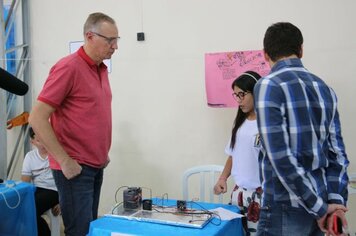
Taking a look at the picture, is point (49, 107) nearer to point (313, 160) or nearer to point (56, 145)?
point (56, 145)

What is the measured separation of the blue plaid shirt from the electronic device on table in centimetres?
41

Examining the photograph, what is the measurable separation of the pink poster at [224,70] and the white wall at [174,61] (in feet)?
0.19

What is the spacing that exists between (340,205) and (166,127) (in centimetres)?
193

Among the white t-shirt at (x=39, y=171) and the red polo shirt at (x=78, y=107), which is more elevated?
the red polo shirt at (x=78, y=107)

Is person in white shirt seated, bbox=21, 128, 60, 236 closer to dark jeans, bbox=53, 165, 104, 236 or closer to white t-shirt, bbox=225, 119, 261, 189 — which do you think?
dark jeans, bbox=53, 165, 104, 236

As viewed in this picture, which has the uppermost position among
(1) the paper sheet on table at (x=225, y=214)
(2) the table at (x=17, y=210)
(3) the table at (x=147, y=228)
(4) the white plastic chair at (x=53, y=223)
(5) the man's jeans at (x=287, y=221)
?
(5) the man's jeans at (x=287, y=221)

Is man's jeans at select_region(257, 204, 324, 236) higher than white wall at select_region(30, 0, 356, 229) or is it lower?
lower

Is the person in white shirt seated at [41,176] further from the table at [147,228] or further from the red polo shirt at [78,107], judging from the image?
the table at [147,228]

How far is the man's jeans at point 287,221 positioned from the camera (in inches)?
49.8

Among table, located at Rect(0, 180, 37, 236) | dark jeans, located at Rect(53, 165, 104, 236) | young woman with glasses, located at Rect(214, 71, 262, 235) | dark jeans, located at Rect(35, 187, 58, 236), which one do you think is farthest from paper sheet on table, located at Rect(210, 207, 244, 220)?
dark jeans, located at Rect(35, 187, 58, 236)

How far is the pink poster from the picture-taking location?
2709 millimetres

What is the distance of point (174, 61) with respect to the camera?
9.79 ft

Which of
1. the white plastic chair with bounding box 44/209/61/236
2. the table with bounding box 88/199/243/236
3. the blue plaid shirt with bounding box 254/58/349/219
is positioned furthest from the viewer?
the white plastic chair with bounding box 44/209/61/236

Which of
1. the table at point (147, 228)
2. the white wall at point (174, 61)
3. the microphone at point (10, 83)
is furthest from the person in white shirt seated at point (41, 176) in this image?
the microphone at point (10, 83)
